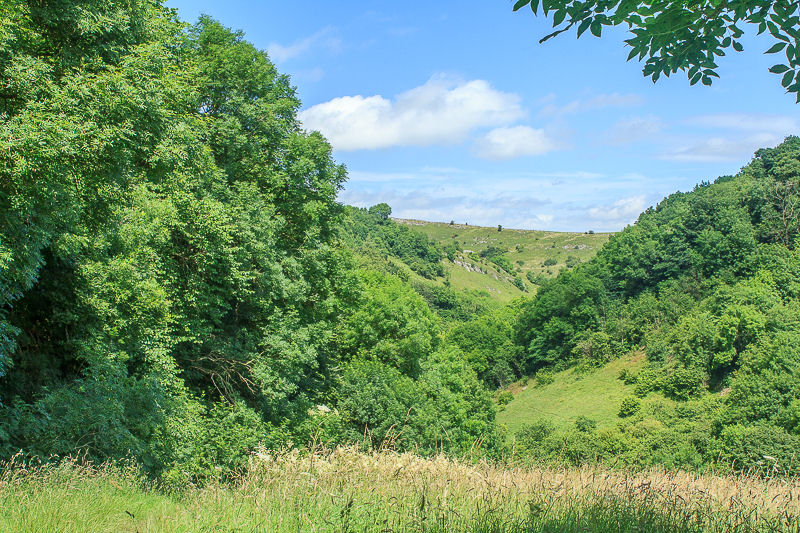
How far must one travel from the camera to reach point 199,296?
1761 centimetres

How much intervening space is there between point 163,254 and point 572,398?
5859cm

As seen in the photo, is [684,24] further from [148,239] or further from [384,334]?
[384,334]

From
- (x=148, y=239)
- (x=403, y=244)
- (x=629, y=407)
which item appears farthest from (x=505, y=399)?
(x=403, y=244)

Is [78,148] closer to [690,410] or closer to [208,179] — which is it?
[208,179]

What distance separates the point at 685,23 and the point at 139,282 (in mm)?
12439

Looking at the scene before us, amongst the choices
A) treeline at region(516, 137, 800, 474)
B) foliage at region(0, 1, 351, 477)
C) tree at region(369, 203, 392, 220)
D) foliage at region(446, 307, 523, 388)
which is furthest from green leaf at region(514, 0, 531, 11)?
tree at region(369, 203, 392, 220)

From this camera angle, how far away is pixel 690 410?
158ft

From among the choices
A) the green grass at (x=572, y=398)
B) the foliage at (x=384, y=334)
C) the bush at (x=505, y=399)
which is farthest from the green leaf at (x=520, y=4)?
the bush at (x=505, y=399)

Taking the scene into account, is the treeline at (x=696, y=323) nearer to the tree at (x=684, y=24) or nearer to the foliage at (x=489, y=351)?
the foliage at (x=489, y=351)

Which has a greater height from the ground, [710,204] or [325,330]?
[710,204]

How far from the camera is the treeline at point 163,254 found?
9.71 meters

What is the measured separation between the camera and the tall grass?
4160 mm

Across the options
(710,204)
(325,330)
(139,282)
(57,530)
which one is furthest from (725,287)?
(57,530)

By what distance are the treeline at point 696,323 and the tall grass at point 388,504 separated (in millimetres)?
29037
